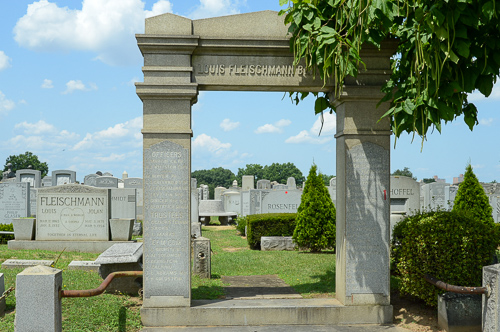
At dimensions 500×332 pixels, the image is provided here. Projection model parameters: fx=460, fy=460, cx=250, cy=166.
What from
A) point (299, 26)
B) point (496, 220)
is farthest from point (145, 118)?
point (496, 220)

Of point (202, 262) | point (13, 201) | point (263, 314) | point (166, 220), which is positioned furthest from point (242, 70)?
point (13, 201)

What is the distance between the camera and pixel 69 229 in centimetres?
1327

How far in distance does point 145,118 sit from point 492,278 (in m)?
4.89

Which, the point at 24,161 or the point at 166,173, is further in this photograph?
the point at 24,161

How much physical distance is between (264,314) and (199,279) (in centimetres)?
323

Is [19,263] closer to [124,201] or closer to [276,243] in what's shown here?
[124,201]

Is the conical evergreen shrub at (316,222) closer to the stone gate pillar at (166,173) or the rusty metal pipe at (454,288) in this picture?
the rusty metal pipe at (454,288)

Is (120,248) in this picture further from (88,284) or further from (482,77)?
(482,77)

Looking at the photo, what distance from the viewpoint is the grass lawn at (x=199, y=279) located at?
6.33 m

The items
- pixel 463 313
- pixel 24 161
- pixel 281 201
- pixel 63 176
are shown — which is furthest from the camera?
pixel 24 161

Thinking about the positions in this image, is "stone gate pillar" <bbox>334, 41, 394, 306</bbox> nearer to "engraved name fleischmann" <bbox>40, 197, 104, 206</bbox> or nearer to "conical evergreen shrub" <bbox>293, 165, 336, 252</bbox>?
"conical evergreen shrub" <bbox>293, 165, 336, 252</bbox>

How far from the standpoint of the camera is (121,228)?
1323 cm

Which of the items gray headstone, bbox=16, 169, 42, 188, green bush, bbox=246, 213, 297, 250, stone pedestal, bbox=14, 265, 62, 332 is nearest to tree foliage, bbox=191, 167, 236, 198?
gray headstone, bbox=16, 169, 42, 188

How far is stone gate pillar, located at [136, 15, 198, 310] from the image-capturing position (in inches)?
256
